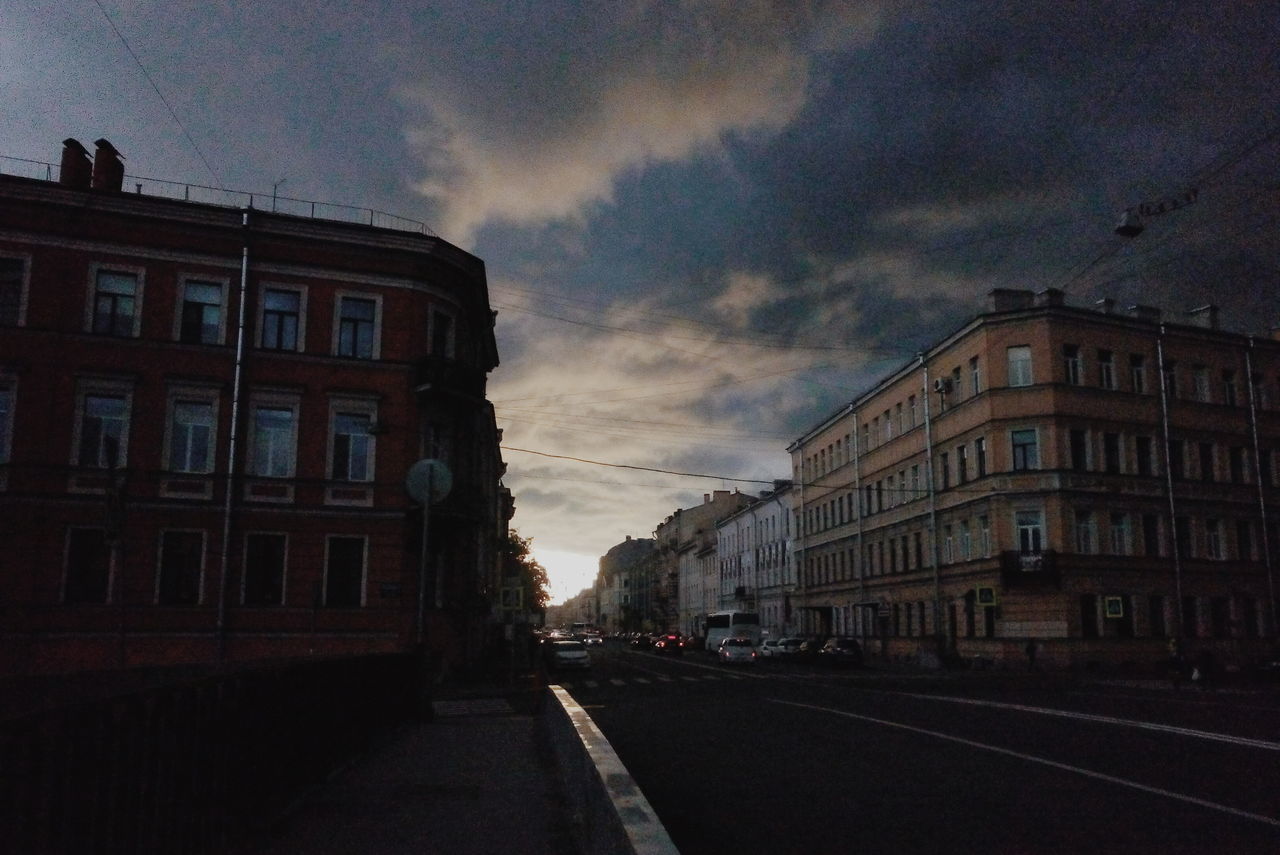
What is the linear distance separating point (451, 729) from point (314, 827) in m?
7.99

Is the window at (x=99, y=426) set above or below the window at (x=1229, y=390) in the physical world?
below

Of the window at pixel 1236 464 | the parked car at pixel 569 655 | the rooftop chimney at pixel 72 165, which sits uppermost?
the rooftop chimney at pixel 72 165

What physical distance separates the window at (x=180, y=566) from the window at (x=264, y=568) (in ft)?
4.29

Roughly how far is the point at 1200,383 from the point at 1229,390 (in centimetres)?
196

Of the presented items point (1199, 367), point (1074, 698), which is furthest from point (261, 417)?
point (1199, 367)

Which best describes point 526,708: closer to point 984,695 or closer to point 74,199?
point 984,695

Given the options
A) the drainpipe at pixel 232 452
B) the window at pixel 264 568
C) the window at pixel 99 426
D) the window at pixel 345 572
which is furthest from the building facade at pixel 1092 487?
the window at pixel 99 426

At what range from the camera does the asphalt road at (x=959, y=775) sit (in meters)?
7.52

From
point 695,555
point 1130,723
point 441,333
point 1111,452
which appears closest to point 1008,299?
point 1111,452

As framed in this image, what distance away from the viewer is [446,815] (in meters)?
8.36

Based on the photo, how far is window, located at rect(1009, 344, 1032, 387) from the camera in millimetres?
43156

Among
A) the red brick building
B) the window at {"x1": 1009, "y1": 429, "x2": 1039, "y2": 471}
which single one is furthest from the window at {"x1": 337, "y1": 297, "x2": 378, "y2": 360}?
the window at {"x1": 1009, "y1": 429, "x2": 1039, "y2": 471}

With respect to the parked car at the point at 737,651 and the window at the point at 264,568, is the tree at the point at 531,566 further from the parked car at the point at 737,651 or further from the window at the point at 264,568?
the window at the point at 264,568

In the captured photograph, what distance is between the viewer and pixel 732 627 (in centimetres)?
6725
